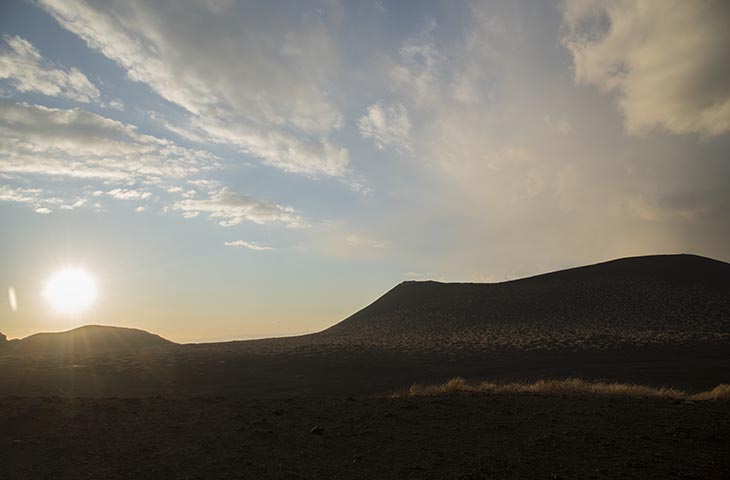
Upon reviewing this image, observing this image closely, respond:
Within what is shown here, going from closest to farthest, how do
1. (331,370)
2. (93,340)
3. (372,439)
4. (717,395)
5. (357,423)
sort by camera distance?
(372,439)
(357,423)
(717,395)
(331,370)
(93,340)

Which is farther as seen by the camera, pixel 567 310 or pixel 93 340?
pixel 93 340

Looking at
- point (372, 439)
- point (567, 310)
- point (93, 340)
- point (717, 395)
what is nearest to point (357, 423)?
point (372, 439)

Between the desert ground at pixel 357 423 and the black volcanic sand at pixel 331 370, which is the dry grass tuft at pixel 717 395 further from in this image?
the black volcanic sand at pixel 331 370

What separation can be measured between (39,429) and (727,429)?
1545cm

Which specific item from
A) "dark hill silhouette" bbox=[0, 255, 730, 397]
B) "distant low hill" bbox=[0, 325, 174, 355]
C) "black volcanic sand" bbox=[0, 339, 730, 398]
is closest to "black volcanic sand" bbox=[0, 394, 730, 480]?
"black volcanic sand" bbox=[0, 339, 730, 398]

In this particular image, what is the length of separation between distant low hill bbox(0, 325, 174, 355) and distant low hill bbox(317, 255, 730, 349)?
35675 mm

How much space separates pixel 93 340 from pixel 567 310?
76157mm

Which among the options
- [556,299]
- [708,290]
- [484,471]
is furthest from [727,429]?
[708,290]

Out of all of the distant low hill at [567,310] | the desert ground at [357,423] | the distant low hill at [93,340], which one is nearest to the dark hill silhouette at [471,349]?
the distant low hill at [567,310]

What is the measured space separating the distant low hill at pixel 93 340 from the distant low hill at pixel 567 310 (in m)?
35.7

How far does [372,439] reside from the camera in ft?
33.9

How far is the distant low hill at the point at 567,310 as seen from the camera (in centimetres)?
4753

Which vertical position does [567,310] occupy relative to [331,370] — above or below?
above

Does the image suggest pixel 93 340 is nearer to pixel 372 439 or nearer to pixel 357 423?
pixel 357 423
